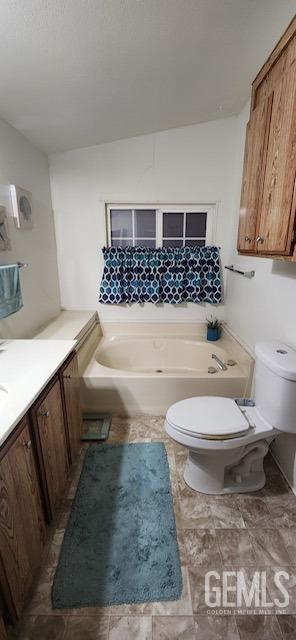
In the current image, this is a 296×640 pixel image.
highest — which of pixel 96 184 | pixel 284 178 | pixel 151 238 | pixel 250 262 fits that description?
pixel 96 184

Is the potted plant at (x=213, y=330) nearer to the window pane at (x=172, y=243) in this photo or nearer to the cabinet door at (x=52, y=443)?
the window pane at (x=172, y=243)

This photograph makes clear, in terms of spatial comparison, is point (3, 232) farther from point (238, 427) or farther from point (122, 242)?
point (238, 427)

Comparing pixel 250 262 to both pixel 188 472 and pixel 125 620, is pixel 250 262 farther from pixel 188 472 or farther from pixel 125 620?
pixel 125 620

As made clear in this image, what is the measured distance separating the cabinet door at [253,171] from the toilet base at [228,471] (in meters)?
1.13

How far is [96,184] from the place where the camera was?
8.66 ft

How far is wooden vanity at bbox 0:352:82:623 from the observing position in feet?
2.82

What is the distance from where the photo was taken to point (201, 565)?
3.89 feet

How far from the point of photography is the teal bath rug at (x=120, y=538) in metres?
1.10

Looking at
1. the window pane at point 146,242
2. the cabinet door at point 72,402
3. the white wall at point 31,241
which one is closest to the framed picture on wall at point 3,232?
the white wall at point 31,241

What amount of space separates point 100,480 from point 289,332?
4.57 ft

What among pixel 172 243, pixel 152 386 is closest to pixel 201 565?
pixel 152 386

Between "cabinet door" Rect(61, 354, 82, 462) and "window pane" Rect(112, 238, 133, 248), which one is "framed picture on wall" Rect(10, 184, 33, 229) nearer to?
"window pane" Rect(112, 238, 133, 248)

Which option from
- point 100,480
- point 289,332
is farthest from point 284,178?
point 100,480

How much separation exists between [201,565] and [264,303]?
1.50m
